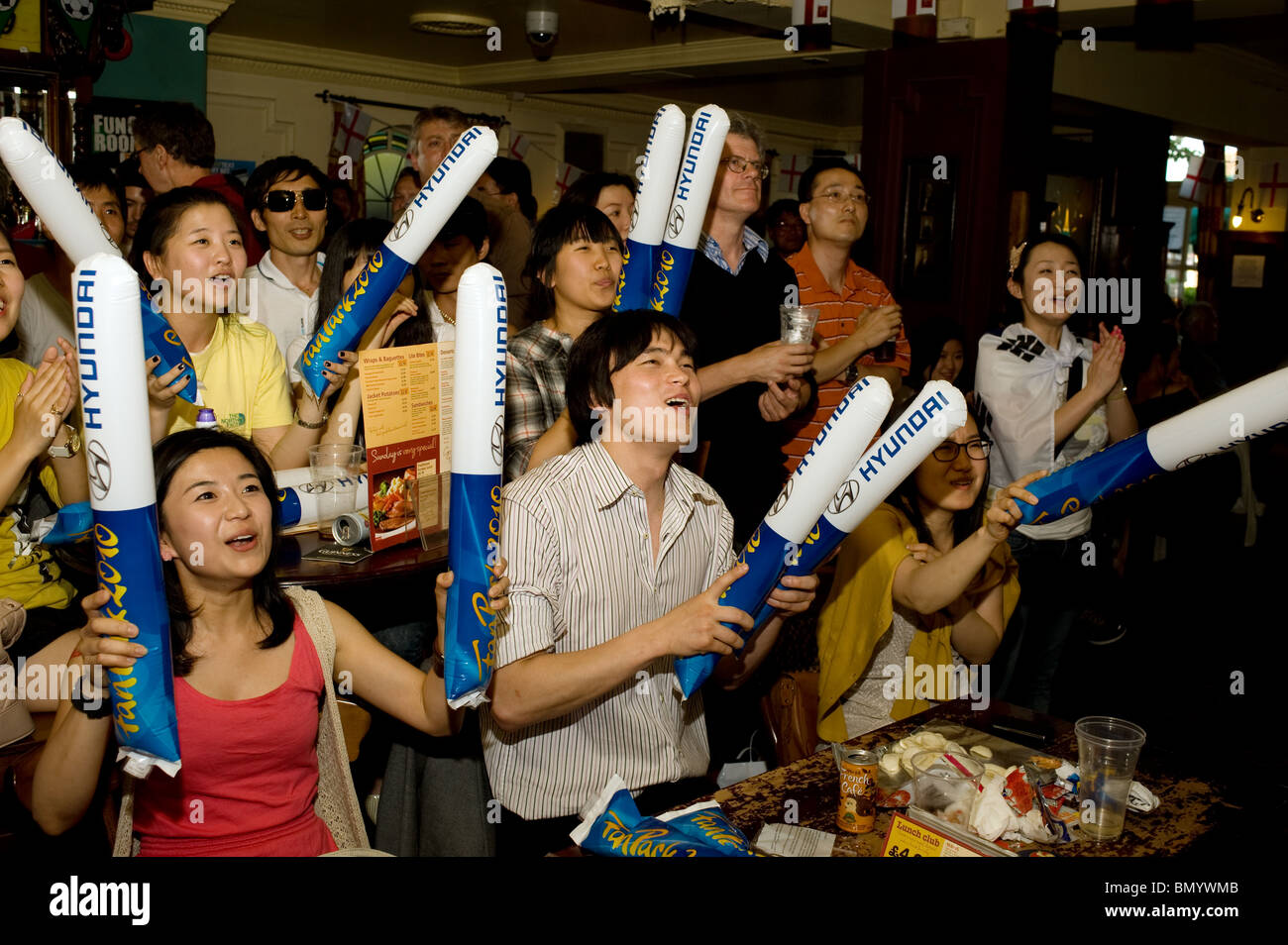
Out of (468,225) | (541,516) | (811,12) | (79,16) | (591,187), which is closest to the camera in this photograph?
(541,516)

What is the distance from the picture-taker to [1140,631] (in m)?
4.81

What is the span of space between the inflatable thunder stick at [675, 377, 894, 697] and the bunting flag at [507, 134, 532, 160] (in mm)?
9349

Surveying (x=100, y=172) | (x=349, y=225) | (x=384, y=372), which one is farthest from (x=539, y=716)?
(x=100, y=172)

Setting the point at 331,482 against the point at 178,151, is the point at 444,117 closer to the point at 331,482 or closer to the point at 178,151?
the point at 178,151

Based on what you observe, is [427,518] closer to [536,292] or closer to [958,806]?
[536,292]

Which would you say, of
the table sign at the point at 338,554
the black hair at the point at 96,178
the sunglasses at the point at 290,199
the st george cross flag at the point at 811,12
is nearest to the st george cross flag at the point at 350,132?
the st george cross flag at the point at 811,12

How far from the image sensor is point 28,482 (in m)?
2.23

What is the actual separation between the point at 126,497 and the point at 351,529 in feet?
3.34

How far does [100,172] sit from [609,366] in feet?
6.93

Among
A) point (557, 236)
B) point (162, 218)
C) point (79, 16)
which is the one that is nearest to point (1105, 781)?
point (557, 236)

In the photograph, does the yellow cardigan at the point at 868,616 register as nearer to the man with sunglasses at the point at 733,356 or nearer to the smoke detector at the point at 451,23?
the man with sunglasses at the point at 733,356

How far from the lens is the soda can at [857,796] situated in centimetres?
160

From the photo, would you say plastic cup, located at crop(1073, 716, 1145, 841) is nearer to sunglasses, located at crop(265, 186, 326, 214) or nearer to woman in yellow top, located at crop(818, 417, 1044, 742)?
woman in yellow top, located at crop(818, 417, 1044, 742)

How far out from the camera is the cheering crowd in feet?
5.54
